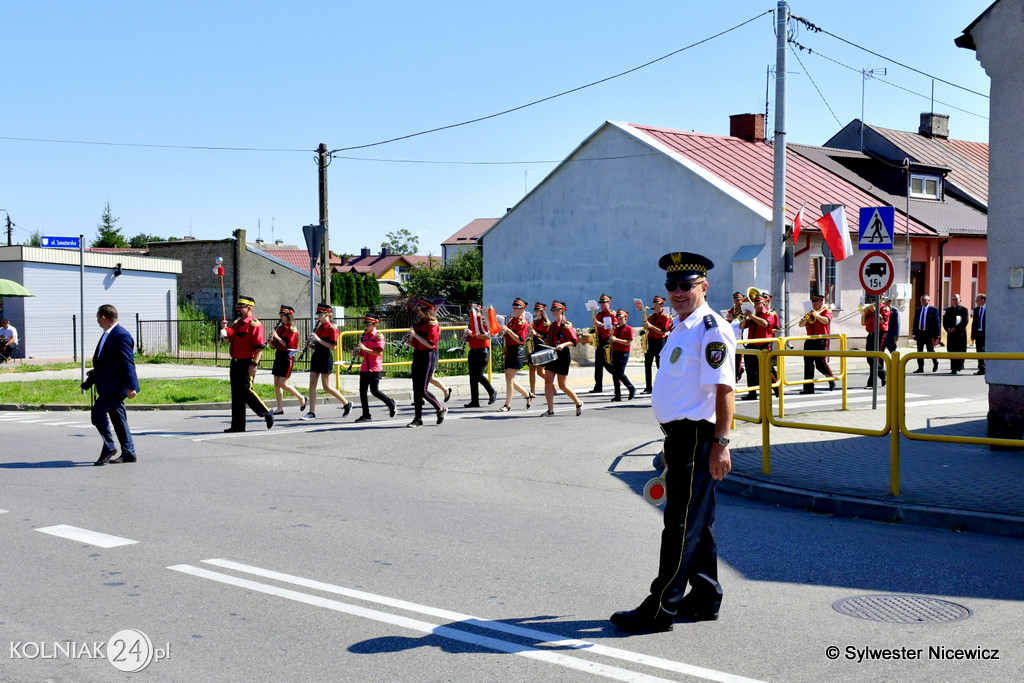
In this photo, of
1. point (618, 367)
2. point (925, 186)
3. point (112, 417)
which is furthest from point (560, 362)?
point (925, 186)

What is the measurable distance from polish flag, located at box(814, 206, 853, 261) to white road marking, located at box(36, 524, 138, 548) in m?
17.1

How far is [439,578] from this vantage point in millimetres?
6340

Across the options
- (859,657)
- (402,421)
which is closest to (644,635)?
(859,657)

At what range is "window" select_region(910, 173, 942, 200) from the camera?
38.3 meters

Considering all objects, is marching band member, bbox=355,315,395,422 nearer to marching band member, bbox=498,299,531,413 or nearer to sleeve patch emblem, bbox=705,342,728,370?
marching band member, bbox=498,299,531,413

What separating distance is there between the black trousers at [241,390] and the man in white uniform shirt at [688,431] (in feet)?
28.5

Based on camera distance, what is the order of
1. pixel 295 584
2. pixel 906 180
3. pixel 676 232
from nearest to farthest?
pixel 295 584, pixel 676 232, pixel 906 180

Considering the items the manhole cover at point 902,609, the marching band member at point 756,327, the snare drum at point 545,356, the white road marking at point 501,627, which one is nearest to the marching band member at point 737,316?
the marching band member at point 756,327

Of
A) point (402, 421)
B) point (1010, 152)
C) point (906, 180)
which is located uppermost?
point (906, 180)

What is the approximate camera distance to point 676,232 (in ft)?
110

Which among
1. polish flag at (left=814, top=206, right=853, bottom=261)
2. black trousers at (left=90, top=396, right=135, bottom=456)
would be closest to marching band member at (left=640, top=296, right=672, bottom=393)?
polish flag at (left=814, top=206, right=853, bottom=261)

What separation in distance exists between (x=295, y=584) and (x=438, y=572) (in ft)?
2.89

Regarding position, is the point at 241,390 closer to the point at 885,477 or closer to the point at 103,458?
the point at 103,458

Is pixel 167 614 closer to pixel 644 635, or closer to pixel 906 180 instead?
pixel 644 635
